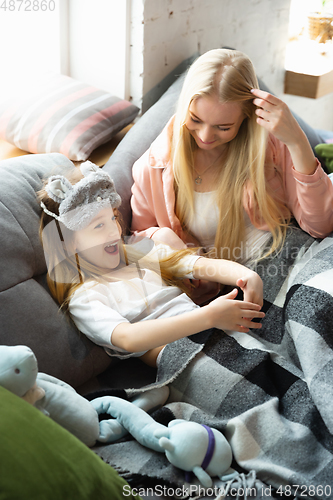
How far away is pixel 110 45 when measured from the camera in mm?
1726

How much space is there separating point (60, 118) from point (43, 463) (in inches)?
45.2

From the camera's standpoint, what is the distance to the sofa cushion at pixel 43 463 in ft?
1.80

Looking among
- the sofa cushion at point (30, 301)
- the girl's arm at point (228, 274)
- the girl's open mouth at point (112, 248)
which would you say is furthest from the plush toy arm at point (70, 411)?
the girl's arm at point (228, 274)

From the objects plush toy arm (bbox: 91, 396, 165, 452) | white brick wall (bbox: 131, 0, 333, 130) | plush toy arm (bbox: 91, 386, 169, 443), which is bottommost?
plush toy arm (bbox: 91, 386, 169, 443)

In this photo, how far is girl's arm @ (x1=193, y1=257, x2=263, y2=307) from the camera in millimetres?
1046

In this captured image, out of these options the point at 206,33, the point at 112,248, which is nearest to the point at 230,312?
A: the point at 112,248

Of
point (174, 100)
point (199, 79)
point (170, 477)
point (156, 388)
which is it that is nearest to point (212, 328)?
point (156, 388)

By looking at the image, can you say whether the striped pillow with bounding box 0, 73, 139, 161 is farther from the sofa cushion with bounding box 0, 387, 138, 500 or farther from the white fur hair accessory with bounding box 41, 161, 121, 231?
the sofa cushion with bounding box 0, 387, 138, 500

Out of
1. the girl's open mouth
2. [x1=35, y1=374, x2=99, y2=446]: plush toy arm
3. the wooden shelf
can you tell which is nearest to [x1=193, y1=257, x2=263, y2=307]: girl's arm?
the girl's open mouth

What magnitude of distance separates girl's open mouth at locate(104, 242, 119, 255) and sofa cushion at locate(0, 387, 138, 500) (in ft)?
1.48

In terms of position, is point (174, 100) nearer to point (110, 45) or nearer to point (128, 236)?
point (110, 45)

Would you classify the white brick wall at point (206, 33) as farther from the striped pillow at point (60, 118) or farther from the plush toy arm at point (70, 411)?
the plush toy arm at point (70, 411)

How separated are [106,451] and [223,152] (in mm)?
→ 802

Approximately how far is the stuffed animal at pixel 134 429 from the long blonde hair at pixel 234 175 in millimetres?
525
